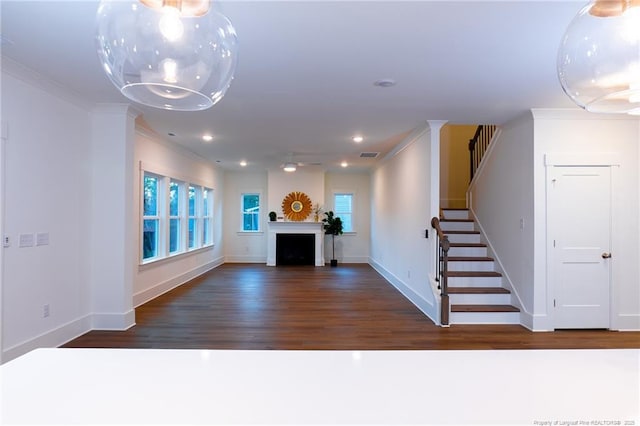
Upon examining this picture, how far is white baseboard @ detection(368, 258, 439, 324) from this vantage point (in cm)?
449

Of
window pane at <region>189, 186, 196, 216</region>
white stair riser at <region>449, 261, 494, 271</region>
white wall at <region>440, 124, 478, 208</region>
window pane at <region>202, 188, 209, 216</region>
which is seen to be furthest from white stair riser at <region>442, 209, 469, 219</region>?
window pane at <region>202, 188, 209, 216</region>

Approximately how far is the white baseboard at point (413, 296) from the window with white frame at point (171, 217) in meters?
4.18

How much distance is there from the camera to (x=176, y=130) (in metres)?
5.18

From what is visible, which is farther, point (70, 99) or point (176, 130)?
point (176, 130)

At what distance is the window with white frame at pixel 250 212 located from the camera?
32.1ft

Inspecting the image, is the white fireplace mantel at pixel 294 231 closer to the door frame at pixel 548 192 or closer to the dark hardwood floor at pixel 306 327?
the dark hardwood floor at pixel 306 327

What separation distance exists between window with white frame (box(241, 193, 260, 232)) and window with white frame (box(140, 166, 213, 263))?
4.73 ft

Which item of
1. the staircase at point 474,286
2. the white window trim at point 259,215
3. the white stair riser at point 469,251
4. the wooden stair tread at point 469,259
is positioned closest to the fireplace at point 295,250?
the white window trim at point 259,215

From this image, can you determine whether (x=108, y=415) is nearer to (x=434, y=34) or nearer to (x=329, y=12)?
(x=329, y=12)

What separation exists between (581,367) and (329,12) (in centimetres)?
220

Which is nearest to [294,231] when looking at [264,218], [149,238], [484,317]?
[264,218]

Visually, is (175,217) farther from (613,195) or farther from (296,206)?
(613,195)

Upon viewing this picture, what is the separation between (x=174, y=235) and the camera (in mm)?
6574

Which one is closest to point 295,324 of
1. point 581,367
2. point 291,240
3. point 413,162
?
point 413,162
